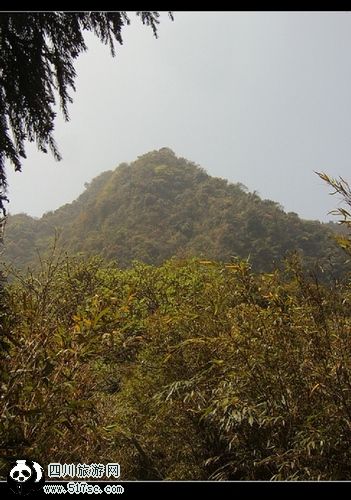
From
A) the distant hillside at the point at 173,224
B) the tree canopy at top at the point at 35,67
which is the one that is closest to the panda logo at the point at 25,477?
the tree canopy at top at the point at 35,67

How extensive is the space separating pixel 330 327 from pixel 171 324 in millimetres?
2214

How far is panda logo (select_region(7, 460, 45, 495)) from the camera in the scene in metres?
1.18

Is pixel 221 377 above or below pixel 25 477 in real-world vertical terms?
below

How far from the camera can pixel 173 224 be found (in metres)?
31.4

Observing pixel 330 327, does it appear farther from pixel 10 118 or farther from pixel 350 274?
A: pixel 10 118

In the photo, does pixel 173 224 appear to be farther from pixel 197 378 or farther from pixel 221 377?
pixel 221 377

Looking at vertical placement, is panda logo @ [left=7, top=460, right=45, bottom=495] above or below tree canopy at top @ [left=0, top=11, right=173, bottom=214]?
below

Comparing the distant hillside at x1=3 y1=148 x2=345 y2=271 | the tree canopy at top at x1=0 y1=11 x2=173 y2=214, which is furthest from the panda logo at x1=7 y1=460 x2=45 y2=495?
the distant hillside at x1=3 y1=148 x2=345 y2=271

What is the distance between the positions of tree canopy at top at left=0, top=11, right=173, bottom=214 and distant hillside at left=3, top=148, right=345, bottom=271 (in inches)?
780

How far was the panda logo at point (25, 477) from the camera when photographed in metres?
1.18
